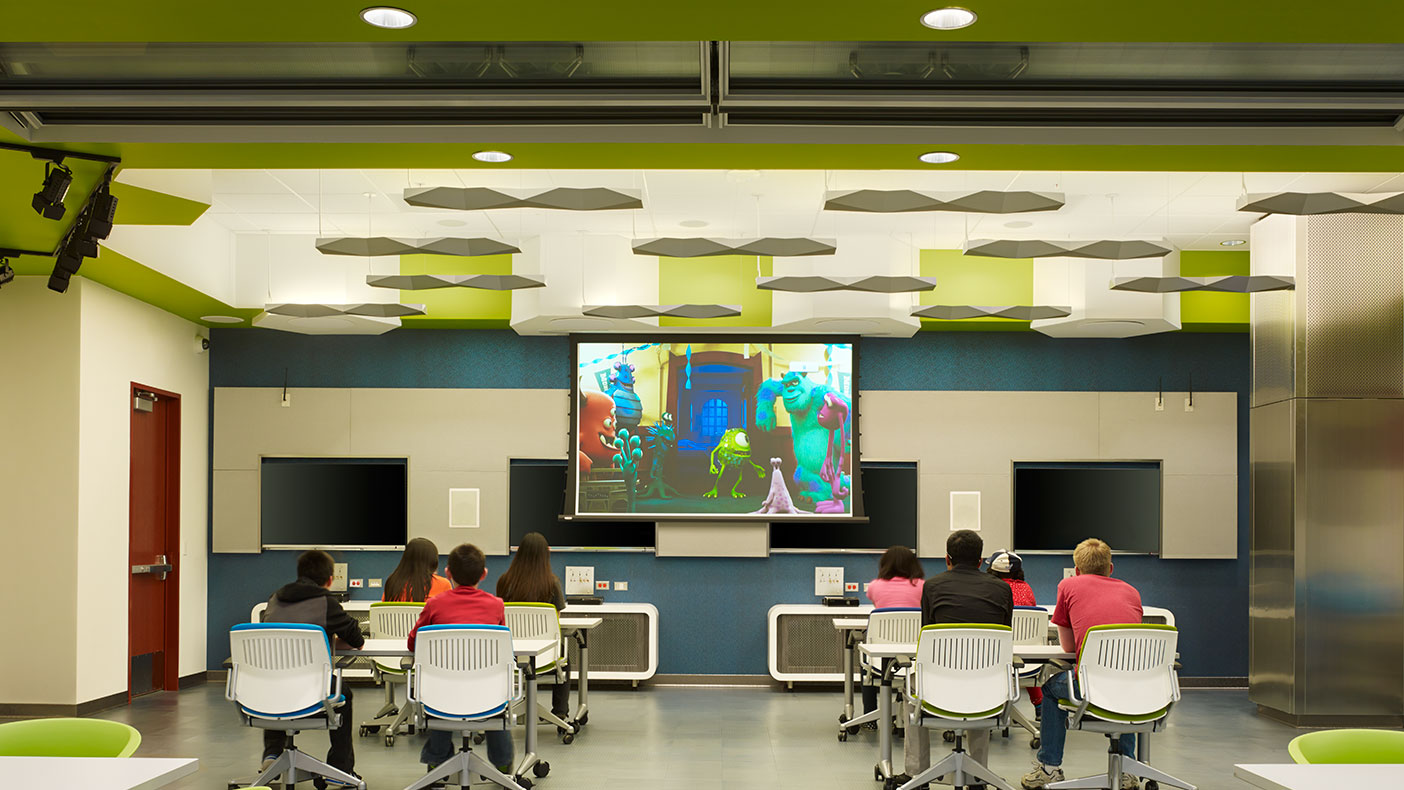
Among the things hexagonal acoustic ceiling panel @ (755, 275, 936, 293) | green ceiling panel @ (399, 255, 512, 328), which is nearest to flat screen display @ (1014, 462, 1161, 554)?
hexagonal acoustic ceiling panel @ (755, 275, 936, 293)

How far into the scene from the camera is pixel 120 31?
381 centimetres

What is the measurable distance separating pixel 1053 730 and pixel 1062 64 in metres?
4.11

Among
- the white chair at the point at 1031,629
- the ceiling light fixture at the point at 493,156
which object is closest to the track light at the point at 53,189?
the ceiling light fixture at the point at 493,156

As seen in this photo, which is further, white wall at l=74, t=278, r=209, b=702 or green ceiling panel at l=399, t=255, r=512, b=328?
green ceiling panel at l=399, t=255, r=512, b=328

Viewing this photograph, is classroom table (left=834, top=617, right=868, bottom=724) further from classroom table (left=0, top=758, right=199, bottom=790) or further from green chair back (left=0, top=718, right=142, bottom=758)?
classroom table (left=0, top=758, right=199, bottom=790)

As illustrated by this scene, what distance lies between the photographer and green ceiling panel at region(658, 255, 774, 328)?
10.5 m

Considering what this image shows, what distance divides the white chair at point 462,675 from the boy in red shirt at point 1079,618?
2.96 m

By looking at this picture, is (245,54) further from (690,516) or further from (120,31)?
(690,516)

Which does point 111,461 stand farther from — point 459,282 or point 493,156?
point 493,156

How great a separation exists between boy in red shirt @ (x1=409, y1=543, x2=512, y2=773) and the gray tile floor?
0.39 m

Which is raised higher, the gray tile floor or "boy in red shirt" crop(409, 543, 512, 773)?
"boy in red shirt" crop(409, 543, 512, 773)

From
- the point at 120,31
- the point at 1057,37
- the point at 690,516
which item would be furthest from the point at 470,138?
the point at 690,516

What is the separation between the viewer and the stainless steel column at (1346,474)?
28.3ft

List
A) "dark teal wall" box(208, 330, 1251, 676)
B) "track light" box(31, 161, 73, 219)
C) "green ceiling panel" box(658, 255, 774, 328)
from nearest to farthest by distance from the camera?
"track light" box(31, 161, 73, 219) < "green ceiling panel" box(658, 255, 774, 328) < "dark teal wall" box(208, 330, 1251, 676)
